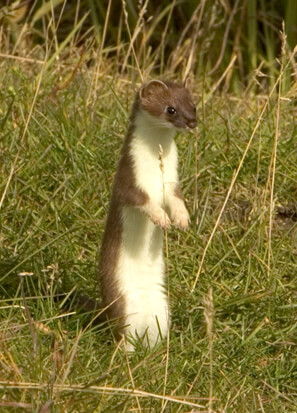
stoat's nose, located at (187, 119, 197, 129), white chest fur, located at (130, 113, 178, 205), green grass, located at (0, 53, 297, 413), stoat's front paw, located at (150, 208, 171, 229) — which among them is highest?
stoat's nose, located at (187, 119, 197, 129)

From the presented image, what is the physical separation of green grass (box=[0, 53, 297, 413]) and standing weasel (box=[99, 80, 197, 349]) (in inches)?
5.6

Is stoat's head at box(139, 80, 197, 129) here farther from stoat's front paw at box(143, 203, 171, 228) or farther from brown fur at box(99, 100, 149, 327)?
stoat's front paw at box(143, 203, 171, 228)

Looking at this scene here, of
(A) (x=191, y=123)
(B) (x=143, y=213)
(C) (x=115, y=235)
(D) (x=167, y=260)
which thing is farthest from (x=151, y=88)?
(D) (x=167, y=260)

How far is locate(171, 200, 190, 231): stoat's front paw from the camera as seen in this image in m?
4.75

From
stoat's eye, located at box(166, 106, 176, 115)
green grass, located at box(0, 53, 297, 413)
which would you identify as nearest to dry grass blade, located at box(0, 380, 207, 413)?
green grass, located at box(0, 53, 297, 413)

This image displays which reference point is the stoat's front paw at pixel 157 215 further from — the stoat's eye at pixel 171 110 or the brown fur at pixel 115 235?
the stoat's eye at pixel 171 110

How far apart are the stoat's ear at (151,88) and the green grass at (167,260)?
0.74 m

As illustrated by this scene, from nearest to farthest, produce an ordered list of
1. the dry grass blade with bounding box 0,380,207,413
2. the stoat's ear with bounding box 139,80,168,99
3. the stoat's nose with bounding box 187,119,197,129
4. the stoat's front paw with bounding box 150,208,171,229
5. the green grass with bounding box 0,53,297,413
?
the dry grass blade with bounding box 0,380,207,413 < the green grass with bounding box 0,53,297,413 < the stoat's front paw with bounding box 150,208,171,229 < the stoat's nose with bounding box 187,119,197,129 < the stoat's ear with bounding box 139,80,168,99

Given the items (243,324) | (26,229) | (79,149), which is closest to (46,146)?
(79,149)

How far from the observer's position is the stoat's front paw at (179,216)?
4.75 m

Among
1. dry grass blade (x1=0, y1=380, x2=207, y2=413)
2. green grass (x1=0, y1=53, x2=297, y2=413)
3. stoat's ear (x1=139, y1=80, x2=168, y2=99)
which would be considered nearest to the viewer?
dry grass blade (x1=0, y1=380, x2=207, y2=413)

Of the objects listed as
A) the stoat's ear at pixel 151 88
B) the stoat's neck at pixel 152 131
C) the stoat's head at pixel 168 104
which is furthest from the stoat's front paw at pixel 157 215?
the stoat's ear at pixel 151 88

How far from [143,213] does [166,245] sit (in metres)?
0.38

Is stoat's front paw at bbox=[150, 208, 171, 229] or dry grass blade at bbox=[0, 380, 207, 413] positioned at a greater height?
stoat's front paw at bbox=[150, 208, 171, 229]
